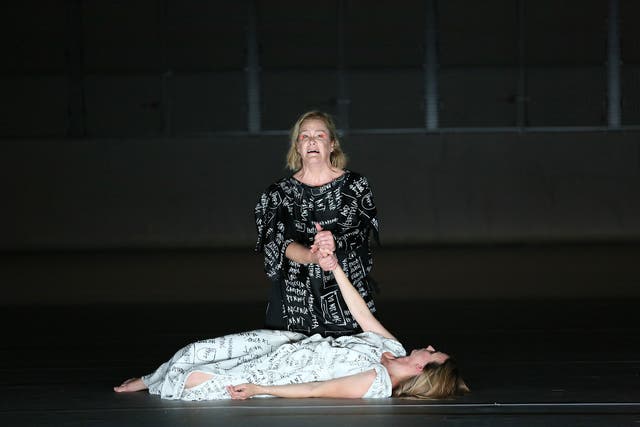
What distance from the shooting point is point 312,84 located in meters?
16.0

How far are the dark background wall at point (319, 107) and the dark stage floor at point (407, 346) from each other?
19.8 ft

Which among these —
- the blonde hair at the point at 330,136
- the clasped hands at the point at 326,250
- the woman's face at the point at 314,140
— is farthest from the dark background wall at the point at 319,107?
the clasped hands at the point at 326,250

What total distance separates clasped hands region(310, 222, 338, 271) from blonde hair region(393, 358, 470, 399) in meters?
0.63

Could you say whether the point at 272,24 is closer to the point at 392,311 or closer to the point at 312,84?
the point at 312,84

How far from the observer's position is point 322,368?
539cm

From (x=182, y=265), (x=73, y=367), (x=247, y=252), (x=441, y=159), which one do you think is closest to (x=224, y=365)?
(x=73, y=367)

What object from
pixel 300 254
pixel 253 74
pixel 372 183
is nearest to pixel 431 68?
pixel 372 183

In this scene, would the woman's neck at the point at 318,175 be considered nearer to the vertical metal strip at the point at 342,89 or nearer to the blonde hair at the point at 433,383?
the blonde hair at the point at 433,383

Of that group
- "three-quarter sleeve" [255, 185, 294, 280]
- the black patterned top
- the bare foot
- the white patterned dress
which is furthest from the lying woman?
"three-quarter sleeve" [255, 185, 294, 280]

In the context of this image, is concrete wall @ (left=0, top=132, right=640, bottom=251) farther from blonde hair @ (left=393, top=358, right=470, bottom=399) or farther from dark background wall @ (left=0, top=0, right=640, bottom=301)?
blonde hair @ (left=393, top=358, right=470, bottom=399)

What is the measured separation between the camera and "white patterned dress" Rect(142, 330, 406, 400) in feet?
17.7

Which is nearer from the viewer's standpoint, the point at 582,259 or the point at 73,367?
the point at 73,367

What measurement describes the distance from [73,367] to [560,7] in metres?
10.8

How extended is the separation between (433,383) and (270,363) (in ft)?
2.46
